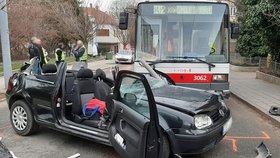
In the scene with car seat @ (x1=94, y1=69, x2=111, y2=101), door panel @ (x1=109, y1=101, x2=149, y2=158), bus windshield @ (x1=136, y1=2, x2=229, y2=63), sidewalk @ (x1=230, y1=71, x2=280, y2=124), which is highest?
bus windshield @ (x1=136, y1=2, x2=229, y2=63)

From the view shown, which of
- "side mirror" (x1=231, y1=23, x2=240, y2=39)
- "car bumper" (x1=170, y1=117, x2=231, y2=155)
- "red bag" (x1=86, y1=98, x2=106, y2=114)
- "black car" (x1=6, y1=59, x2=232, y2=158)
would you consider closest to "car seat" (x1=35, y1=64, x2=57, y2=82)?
"black car" (x1=6, y1=59, x2=232, y2=158)

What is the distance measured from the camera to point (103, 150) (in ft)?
16.4

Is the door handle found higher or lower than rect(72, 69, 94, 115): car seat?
lower

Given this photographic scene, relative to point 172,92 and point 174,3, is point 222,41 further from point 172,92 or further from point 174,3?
point 172,92

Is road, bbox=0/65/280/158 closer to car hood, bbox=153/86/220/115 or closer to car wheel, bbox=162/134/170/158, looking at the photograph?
car hood, bbox=153/86/220/115

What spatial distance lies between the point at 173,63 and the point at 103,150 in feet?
10.3

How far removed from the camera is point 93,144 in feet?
17.3

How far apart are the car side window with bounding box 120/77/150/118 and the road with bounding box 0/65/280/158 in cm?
126

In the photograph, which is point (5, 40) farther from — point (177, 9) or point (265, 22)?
point (265, 22)

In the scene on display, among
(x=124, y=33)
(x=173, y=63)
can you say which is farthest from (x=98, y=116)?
(x=124, y=33)

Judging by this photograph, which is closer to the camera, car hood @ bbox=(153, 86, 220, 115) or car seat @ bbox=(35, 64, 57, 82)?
car hood @ bbox=(153, 86, 220, 115)

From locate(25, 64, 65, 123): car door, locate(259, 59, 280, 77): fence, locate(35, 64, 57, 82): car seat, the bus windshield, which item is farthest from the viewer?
locate(259, 59, 280, 77): fence

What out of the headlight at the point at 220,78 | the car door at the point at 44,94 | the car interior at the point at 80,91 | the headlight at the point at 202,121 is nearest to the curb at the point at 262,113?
the headlight at the point at 220,78

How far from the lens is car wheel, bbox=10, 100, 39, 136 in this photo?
5.55m
